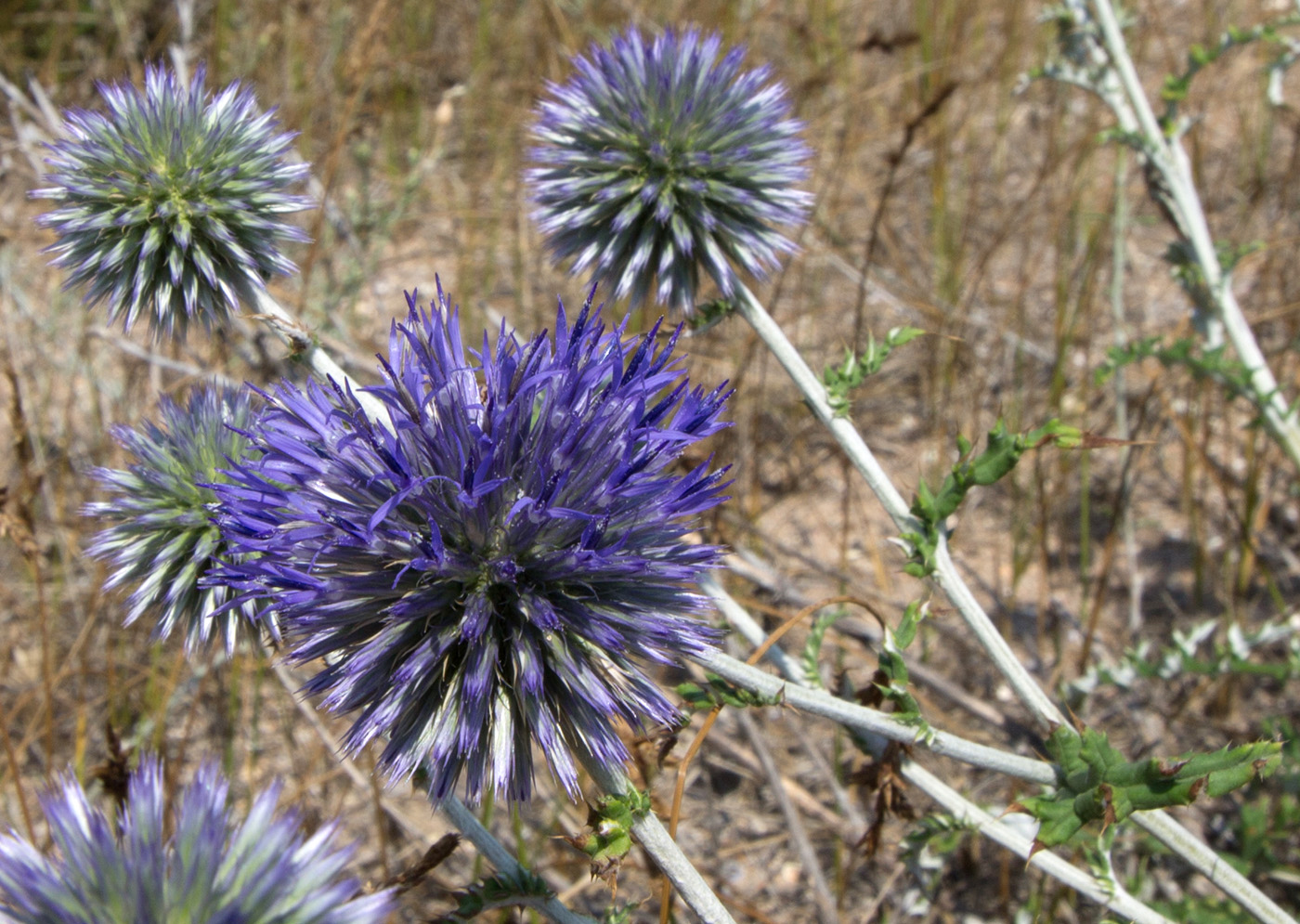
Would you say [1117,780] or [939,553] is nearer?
[1117,780]

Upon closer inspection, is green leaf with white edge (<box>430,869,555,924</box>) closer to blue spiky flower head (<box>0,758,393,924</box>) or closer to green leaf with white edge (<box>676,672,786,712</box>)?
blue spiky flower head (<box>0,758,393,924</box>)

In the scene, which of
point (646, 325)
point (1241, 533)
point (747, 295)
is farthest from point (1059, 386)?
point (747, 295)

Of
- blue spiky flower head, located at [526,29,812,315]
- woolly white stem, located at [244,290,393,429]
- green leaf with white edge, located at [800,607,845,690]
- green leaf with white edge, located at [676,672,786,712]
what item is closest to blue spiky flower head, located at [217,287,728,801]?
woolly white stem, located at [244,290,393,429]

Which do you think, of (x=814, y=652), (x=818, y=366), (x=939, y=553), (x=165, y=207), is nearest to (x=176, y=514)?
(x=165, y=207)

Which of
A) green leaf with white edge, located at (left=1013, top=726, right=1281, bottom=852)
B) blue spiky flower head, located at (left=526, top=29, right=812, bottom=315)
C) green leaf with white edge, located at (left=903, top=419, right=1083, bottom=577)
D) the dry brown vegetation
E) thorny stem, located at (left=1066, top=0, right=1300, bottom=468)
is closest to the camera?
green leaf with white edge, located at (left=1013, top=726, right=1281, bottom=852)

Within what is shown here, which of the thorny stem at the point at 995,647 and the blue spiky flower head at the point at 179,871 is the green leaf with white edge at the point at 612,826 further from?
the thorny stem at the point at 995,647

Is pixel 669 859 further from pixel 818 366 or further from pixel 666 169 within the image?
pixel 818 366

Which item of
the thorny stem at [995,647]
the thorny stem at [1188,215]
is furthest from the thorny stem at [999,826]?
the thorny stem at [1188,215]
